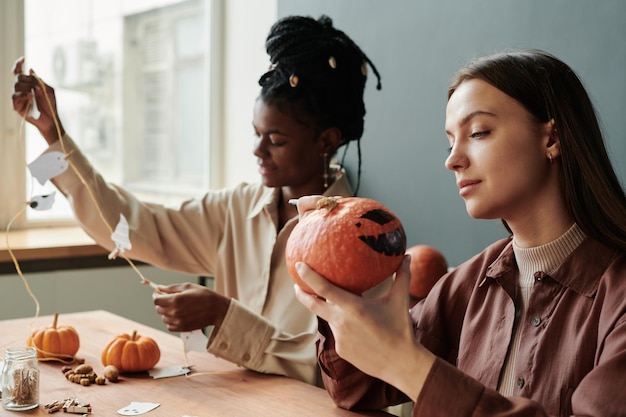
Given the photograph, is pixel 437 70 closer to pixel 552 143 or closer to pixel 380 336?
pixel 552 143

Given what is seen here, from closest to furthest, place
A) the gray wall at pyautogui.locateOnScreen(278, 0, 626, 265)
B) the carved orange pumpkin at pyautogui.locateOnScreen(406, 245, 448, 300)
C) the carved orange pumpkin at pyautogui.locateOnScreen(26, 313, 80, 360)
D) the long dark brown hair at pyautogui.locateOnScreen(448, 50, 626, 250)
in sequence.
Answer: the long dark brown hair at pyautogui.locateOnScreen(448, 50, 626, 250) → the carved orange pumpkin at pyautogui.locateOnScreen(26, 313, 80, 360) → the gray wall at pyautogui.locateOnScreen(278, 0, 626, 265) → the carved orange pumpkin at pyautogui.locateOnScreen(406, 245, 448, 300)

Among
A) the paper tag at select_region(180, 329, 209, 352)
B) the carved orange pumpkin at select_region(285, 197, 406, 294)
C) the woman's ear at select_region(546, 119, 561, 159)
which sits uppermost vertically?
the woman's ear at select_region(546, 119, 561, 159)

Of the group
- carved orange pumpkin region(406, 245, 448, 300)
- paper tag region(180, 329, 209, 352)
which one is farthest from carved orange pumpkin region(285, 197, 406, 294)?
carved orange pumpkin region(406, 245, 448, 300)

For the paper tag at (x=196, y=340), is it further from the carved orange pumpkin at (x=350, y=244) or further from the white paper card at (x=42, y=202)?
the carved orange pumpkin at (x=350, y=244)

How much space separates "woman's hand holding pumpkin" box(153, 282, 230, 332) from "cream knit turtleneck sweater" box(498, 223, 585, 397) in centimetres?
73

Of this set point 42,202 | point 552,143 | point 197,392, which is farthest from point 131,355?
point 552,143

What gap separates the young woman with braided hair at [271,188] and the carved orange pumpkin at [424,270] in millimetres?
632

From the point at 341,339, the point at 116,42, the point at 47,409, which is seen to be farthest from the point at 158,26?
the point at 341,339

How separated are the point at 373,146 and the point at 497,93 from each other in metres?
2.22

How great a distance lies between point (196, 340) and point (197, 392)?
7.1 inches

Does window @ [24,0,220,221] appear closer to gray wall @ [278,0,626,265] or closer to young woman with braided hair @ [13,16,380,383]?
gray wall @ [278,0,626,265]

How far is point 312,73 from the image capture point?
7.30 feet

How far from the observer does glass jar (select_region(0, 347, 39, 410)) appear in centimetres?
150

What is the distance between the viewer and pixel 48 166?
1.96 metres
